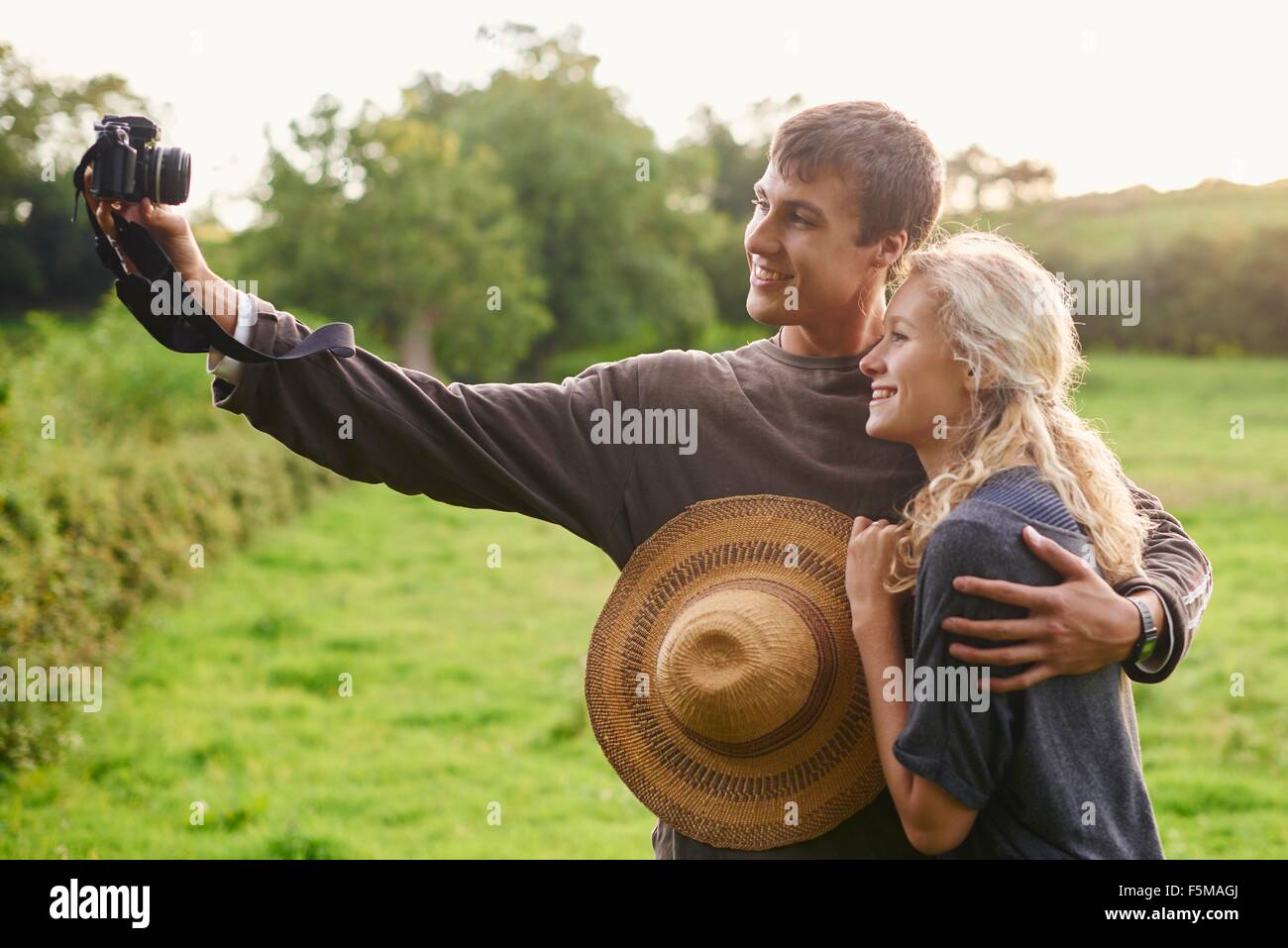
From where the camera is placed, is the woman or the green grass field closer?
the woman

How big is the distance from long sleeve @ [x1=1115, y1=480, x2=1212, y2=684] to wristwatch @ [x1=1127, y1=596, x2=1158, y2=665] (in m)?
0.04

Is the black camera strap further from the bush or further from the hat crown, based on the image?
the bush

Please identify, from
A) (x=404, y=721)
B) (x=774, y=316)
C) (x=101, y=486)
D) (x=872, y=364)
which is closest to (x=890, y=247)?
(x=774, y=316)

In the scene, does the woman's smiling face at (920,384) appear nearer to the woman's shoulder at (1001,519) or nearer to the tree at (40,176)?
Result: the woman's shoulder at (1001,519)

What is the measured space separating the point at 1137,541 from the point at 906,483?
1.50 feet

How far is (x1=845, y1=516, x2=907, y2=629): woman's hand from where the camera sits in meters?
2.27

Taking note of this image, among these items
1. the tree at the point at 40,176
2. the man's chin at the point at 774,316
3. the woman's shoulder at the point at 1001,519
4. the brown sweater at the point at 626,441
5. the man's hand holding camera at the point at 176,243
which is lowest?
the woman's shoulder at the point at 1001,519

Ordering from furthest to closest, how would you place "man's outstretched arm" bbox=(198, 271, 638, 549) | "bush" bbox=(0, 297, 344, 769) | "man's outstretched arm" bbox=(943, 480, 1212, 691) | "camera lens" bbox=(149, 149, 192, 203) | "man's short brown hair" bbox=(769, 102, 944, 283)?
1. "bush" bbox=(0, 297, 344, 769)
2. "man's short brown hair" bbox=(769, 102, 944, 283)
3. "man's outstretched arm" bbox=(198, 271, 638, 549)
4. "camera lens" bbox=(149, 149, 192, 203)
5. "man's outstretched arm" bbox=(943, 480, 1212, 691)

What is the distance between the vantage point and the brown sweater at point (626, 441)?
2420 mm

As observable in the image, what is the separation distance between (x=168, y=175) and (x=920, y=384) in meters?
1.48

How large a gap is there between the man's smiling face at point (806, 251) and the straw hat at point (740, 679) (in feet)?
1.41

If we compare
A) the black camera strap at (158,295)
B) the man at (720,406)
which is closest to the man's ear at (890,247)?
the man at (720,406)

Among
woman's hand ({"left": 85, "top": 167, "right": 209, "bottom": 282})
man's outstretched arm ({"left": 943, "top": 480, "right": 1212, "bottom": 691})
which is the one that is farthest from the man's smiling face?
woman's hand ({"left": 85, "top": 167, "right": 209, "bottom": 282})

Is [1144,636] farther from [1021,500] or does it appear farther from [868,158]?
[868,158]
